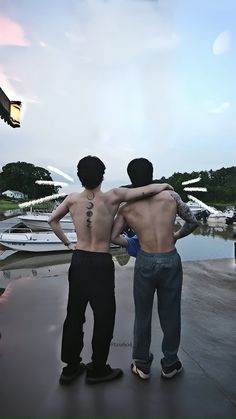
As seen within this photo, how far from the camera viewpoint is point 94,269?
247 cm

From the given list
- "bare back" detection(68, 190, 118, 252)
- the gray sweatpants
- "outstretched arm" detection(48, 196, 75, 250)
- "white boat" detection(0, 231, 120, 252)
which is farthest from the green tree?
the gray sweatpants

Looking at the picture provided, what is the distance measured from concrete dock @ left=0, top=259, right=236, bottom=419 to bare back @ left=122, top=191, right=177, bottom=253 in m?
1.00

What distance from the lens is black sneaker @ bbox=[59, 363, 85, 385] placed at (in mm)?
2486

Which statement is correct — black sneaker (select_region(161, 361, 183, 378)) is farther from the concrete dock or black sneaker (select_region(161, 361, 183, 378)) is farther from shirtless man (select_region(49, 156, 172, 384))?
shirtless man (select_region(49, 156, 172, 384))

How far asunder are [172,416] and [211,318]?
2.36 m

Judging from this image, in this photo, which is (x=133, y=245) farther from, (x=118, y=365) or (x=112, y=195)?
(x=118, y=365)

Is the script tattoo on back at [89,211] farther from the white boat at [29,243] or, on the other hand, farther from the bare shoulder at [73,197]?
the white boat at [29,243]

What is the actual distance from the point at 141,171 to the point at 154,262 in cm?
68

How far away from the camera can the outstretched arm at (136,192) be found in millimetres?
2482

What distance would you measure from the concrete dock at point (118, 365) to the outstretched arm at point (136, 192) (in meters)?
1.35

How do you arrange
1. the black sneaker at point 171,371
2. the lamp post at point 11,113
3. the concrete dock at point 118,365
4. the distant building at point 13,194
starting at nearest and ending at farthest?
the concrete dock at point 118,365
the black sneaker at point 171,371
the lamp post at point 11,113
the distant building at point 13,194

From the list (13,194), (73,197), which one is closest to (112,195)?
(73,197)

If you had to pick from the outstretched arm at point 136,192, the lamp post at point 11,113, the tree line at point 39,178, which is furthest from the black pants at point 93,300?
the tree line at point 39,178

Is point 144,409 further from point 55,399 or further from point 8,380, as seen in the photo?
point 8,380
